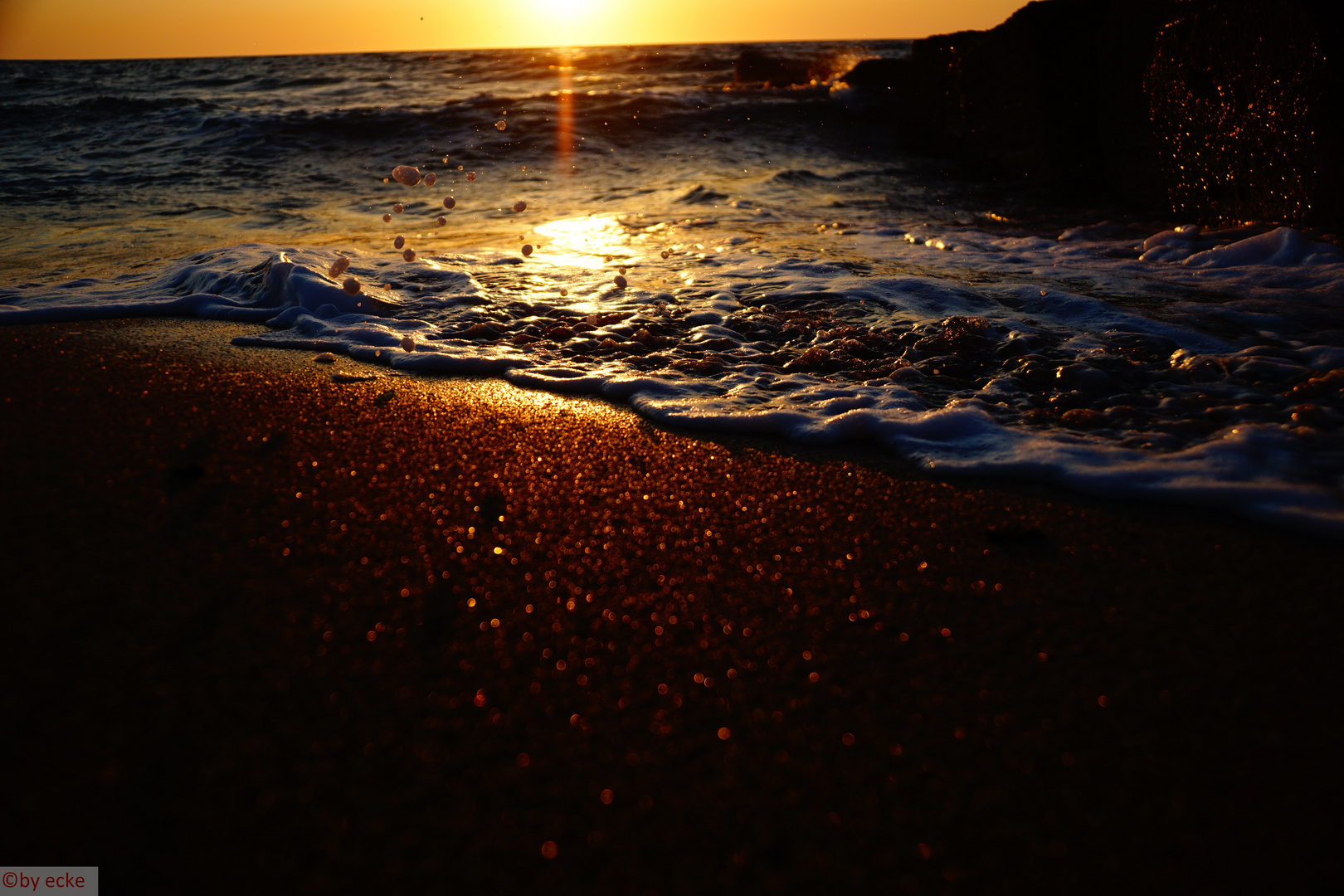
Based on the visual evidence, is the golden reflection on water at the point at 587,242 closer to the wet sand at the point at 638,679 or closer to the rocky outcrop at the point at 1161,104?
the wet sand at the point at 638,679

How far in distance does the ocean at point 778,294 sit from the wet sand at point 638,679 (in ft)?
1.30

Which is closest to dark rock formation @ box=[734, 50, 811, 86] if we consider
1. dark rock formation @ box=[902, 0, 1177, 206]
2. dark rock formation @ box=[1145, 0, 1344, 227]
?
dark rock formation @ box=[902, 0, 1177, 206]

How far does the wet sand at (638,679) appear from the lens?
86 cm

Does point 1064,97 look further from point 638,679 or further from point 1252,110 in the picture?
point 638,679

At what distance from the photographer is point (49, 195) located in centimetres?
625

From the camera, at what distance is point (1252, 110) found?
13.1 ft

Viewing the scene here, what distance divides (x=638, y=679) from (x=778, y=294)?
97.7 inches

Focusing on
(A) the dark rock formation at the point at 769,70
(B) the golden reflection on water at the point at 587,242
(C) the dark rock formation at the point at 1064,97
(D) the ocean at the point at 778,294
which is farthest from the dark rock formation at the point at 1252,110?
(A) the dark rock formation at the point at 769,70

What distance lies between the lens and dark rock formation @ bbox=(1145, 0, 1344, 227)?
362 cm

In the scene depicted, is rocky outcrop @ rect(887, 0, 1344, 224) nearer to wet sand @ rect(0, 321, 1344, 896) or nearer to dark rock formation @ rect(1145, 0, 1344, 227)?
dark rock formation @ rect(1145, 0, 1344, 227)

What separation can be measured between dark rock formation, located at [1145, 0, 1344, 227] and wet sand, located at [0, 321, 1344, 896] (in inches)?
138

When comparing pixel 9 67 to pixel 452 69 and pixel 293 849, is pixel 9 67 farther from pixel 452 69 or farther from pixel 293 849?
pixel 293 849

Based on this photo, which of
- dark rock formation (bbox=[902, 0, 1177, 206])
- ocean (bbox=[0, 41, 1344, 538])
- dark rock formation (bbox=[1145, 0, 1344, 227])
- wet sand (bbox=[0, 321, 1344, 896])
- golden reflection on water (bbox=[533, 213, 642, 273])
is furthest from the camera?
dark rock formation (bbox=[902, 0, 1177, 206])

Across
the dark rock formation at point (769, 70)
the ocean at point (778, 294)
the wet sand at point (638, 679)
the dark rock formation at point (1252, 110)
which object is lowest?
the wet sand at point (638, 679)
